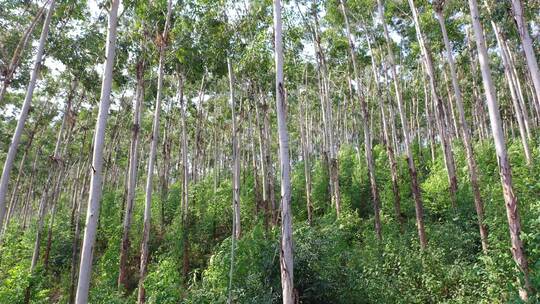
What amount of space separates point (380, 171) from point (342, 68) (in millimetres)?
5882

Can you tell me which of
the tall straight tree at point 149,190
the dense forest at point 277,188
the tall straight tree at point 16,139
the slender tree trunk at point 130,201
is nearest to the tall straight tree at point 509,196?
the dense forest at point 277,188

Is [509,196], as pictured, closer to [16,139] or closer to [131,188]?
[131,188]

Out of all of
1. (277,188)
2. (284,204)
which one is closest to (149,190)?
(284,204)

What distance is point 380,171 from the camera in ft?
60.4

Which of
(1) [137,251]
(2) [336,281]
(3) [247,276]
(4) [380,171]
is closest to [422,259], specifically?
→ (2) [336,281]

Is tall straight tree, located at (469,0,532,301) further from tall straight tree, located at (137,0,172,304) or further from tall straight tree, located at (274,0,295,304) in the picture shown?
tall straight tree, located at (137,0,172,304)

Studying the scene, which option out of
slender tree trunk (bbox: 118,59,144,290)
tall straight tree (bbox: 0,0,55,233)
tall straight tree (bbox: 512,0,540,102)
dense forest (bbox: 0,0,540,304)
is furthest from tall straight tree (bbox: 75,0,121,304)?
tall straight tree (bbox: 512,0,540,102)

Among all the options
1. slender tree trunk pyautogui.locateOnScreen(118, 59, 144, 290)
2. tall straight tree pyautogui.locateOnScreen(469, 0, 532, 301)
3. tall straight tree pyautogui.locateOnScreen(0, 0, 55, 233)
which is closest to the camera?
tall straight tree pyautogui.locateOnScreen(469, 0, 532, 301)

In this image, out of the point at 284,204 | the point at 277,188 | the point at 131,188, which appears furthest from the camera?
the point at 277,188

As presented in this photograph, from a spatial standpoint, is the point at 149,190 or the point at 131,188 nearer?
the point at 149,190

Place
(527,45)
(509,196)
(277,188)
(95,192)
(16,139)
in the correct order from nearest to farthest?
(95,192), (509,196), (527,45), (16,139), (277,188)

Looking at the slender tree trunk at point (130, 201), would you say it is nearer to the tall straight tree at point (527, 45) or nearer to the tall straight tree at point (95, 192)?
the tall straight tree at point (95, 192)

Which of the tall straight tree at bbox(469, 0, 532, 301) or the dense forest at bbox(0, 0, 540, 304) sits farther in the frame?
the dense forest at bbox(0, 0, 540, 304)

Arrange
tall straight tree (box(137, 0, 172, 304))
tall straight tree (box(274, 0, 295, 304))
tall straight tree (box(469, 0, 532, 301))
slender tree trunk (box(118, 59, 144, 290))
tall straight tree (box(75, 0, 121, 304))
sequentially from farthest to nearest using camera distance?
slender tree trunk (box(118, 59, 144, 290))
tall straight tree (box(137, 0, 172, 304))
tall straight tree (box(469, 0, 532, 301))
tall straight tree (box(274, 0, 295, 304))
tall straight tree (box(75, 0, 121, 304))
